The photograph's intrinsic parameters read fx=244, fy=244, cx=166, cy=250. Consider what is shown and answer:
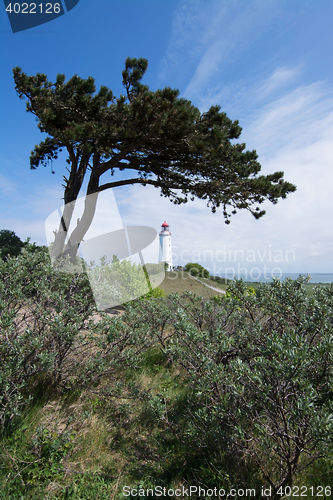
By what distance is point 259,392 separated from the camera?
1.61 metres

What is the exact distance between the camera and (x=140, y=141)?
27.3 feet

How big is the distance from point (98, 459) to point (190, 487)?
86cm

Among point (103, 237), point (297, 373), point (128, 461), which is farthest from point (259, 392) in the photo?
point (103, 237)

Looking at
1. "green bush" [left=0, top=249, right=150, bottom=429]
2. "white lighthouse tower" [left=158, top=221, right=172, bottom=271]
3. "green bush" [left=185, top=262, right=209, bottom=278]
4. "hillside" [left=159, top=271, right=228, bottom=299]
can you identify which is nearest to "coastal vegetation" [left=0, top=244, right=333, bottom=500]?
"green bush" [left=0, top=249, right=150, bottom=429]

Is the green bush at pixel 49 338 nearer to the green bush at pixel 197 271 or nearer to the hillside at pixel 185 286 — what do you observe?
the hillside at pixel 185 286

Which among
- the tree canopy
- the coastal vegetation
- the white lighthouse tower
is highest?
the tree canopy

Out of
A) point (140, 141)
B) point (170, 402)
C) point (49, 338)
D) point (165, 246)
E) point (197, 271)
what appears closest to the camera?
point (49, 338)

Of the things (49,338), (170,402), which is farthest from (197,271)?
(49,338)

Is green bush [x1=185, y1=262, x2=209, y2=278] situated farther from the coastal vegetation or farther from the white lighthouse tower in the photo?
the coastal vegetation

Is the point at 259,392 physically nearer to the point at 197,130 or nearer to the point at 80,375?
the point at 80,375

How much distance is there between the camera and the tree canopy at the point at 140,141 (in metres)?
7.46

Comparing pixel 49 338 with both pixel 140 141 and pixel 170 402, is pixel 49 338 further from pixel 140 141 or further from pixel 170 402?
pixel 140 141

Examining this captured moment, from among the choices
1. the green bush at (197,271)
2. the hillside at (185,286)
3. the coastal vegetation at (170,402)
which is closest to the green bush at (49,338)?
the coastal vegetation at (170,402)

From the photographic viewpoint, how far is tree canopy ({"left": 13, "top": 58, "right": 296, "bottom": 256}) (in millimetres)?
7461
